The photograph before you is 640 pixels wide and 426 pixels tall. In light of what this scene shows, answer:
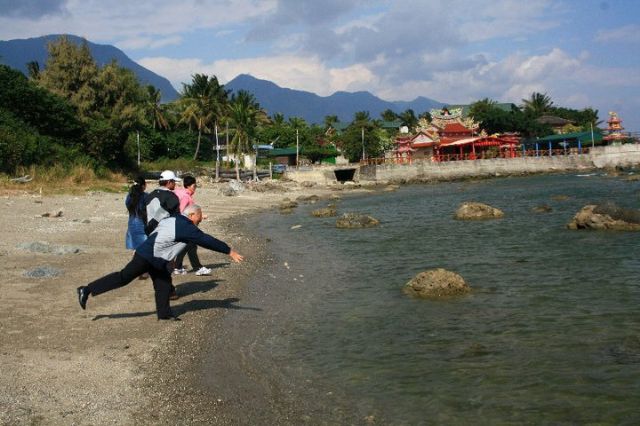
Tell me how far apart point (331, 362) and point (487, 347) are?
209 centimetres

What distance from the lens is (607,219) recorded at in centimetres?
1911

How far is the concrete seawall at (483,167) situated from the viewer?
247ft

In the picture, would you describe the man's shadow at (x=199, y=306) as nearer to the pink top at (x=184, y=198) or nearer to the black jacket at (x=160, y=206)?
the black jacket at (x=160, y=206)

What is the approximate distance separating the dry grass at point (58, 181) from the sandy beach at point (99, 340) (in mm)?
16039

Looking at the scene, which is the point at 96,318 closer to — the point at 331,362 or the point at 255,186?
the point at 331,362

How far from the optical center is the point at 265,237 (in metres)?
20.7

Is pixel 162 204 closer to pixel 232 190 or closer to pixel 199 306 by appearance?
pixel 199 306

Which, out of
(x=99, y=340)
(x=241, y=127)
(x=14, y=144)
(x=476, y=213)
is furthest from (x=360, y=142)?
(x=99, y=340)

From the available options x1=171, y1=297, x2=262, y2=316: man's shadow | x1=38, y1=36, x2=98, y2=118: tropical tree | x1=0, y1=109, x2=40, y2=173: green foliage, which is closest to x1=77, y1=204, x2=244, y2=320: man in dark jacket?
x1=171, y1=297, x2=262, y2=316: man's shadow

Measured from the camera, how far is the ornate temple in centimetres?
8319

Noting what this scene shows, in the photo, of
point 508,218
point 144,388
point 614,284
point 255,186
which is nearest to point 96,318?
point 144,388

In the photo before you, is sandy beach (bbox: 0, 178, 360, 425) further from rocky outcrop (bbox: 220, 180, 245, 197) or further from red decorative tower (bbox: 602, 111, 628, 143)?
red decorative tower (bbox: 602, 111, 628, 143)

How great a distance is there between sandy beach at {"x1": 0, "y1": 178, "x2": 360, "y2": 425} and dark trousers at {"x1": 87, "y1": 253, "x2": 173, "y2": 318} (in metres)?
0.41

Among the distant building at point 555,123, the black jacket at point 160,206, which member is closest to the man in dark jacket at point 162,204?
the black jacket at point 160,206
